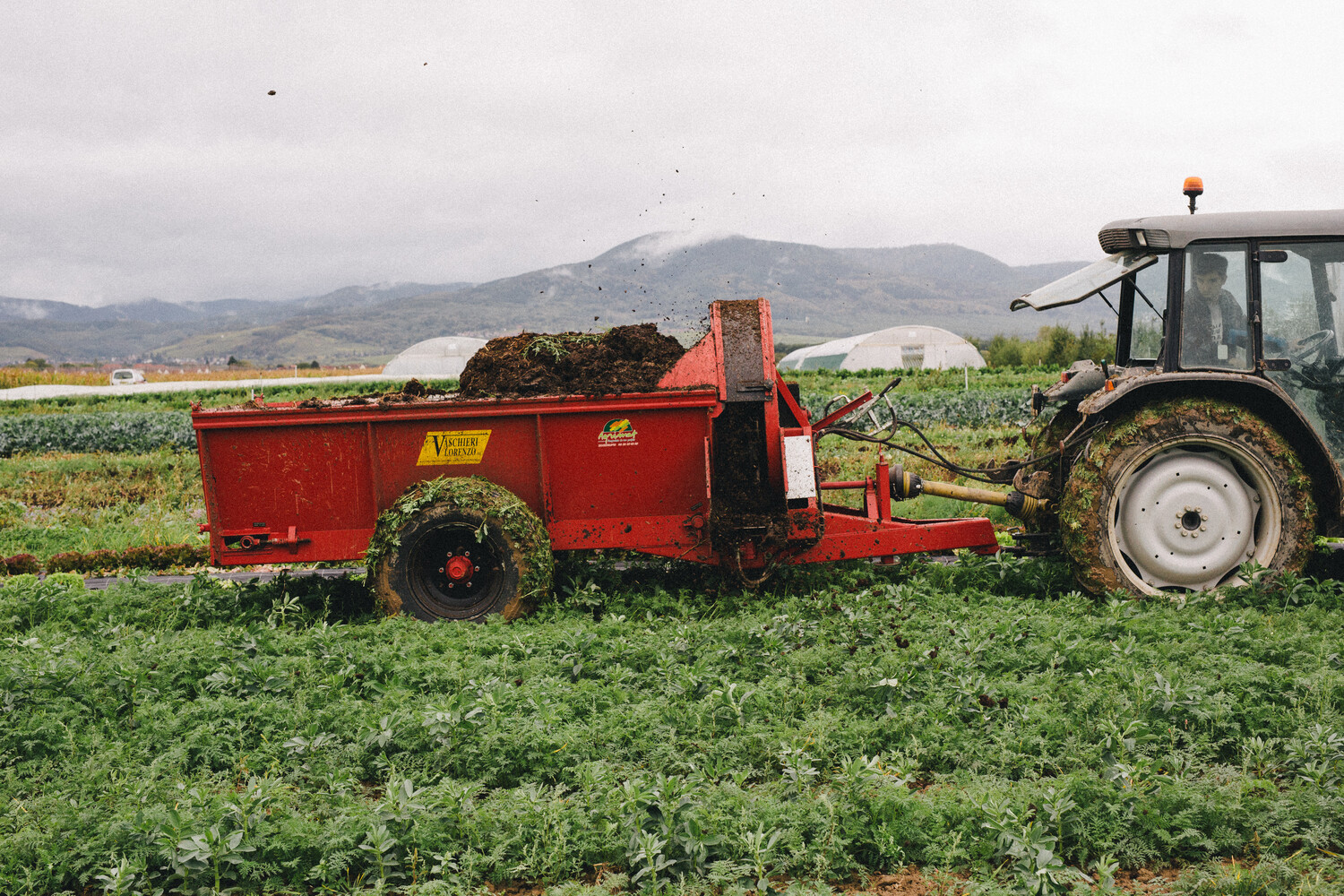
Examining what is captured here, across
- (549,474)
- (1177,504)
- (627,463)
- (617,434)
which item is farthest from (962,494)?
(549,474)

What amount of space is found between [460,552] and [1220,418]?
218 inches

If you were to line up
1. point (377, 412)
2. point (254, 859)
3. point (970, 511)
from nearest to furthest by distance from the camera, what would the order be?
1. point (254, 859)
2. point (377, 412)
3. point (970, 511)

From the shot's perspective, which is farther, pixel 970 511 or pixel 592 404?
pixel 970 511

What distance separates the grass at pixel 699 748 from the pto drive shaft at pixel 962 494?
1.05 metres

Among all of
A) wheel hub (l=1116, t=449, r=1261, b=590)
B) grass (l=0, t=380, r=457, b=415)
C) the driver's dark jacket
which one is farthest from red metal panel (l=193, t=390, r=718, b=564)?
grass (l=0, t=380, r=457, b=415)

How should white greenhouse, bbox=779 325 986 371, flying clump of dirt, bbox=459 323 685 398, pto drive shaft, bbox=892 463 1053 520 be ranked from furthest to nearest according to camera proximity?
white greenhouse, bbox=779 325 986 371, pto drive shaft, bbox=892 463 1053 520, flying clump of dirt, bbox=459 323 685 398

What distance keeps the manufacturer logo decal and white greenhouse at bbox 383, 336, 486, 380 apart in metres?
51.8

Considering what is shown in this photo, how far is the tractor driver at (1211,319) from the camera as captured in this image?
264 inches

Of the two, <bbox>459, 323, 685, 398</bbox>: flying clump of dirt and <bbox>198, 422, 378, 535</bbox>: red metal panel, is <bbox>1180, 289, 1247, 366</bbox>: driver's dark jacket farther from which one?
<bbox>198, 422, 378, 535</bbox>: red metal panel

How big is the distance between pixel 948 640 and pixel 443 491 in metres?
Result: 3.61

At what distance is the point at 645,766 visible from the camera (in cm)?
446

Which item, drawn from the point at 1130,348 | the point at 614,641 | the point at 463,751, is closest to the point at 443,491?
the point at 614,641

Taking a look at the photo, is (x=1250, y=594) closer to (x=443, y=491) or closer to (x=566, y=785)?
(x=566, y=785)

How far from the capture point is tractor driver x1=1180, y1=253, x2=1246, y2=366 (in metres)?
6.71
